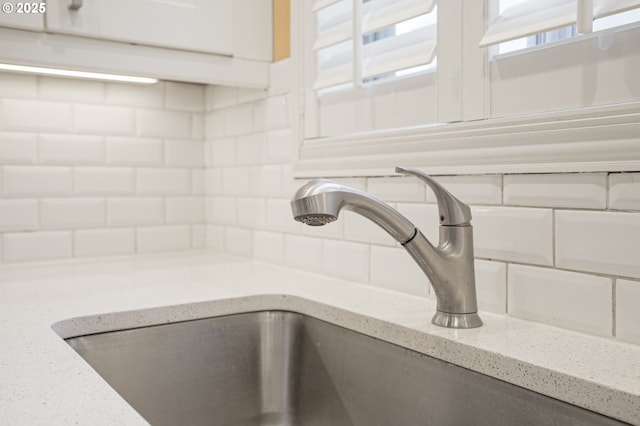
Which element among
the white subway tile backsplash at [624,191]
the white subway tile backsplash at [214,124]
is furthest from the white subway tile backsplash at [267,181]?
the white subway tile backsplash at [624,191]

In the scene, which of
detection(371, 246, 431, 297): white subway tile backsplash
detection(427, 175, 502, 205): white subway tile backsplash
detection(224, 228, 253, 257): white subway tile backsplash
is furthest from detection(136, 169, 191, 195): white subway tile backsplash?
detection(427, 175, 502, 205): white subway tile backsplash

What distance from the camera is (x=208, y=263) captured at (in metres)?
1.57

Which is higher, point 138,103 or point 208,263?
point 138,103

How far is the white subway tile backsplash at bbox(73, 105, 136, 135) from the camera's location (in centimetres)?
162

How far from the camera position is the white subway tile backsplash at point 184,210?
1.80 metres

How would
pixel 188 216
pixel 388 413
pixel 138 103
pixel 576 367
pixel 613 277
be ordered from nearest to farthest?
pixel 576 367 < pixel 613 277 < pixel 388 413 < pixel 138 103 < pixel 188 216

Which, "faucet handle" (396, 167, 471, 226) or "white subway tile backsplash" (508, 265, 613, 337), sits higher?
"faucet handle" (396, 167, 471, 226)

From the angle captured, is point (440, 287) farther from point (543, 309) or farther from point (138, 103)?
point (138, 103)

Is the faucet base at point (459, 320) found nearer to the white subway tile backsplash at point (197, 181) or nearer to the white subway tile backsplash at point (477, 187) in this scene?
the white subway tile backsplash at point (477, 187)

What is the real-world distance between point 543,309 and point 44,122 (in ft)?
4.39

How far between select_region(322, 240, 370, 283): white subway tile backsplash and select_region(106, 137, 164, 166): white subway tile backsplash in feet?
2.27

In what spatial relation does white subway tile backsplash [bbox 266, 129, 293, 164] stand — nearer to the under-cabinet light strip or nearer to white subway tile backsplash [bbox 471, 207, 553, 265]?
the under-cabinet light strip

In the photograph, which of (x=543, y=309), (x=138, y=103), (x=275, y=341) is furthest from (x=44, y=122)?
(x=543, y=309)

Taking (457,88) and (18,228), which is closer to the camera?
(457,88)
